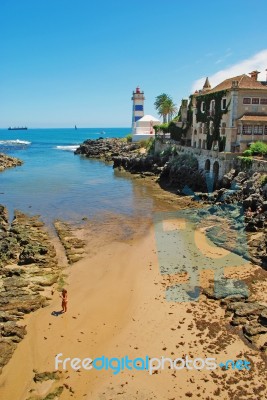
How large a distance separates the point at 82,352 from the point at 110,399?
2803mm

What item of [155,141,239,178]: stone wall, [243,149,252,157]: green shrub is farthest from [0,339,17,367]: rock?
[243,149,252,157]: green shrub

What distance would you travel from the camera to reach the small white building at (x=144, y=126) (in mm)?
84525

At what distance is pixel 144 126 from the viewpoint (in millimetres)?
85375

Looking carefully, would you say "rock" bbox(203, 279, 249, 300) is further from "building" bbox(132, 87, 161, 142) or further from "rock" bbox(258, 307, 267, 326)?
"building" bbox(132, 87, 161, 142)

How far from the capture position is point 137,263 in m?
23.8

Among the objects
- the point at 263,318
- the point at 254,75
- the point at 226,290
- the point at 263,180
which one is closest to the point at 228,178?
the point at 263,180

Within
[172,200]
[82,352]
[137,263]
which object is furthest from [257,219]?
[82,352]

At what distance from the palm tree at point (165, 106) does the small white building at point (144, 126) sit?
13.4ft

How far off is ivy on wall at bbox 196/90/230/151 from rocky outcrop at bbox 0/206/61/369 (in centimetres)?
2603

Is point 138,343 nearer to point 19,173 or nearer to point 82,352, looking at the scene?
point 82,352

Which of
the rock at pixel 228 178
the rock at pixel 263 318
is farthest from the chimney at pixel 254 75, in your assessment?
the rock at pixel 263 318

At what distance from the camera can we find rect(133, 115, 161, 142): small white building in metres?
84.5

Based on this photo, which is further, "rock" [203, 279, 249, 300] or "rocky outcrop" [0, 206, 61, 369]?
"rock" [203, 279, 249, 300]

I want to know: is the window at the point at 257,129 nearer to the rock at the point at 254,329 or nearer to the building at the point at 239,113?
the building at the point at 239,113
